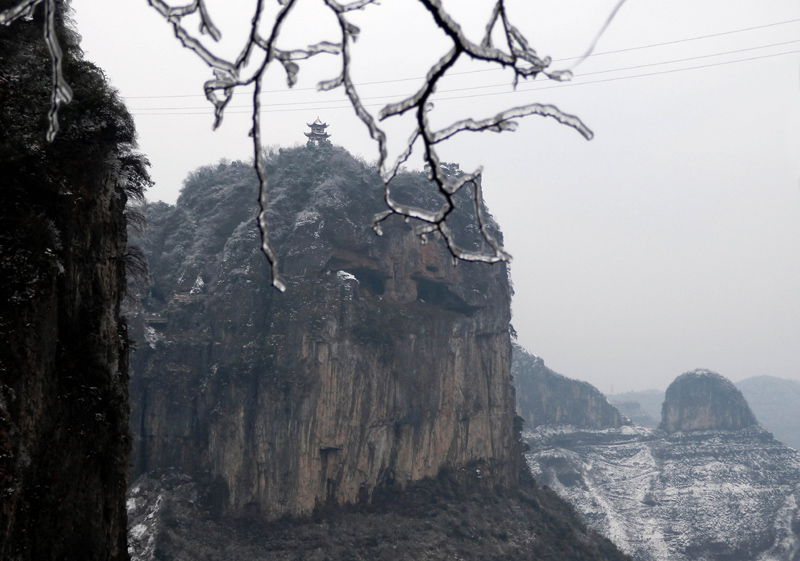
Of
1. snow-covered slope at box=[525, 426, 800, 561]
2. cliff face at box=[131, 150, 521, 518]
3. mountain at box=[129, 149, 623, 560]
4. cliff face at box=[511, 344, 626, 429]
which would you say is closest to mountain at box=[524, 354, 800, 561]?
snow-covered slope at box=[525, 426, 800, 561]

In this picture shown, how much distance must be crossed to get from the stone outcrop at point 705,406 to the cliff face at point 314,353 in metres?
42.6

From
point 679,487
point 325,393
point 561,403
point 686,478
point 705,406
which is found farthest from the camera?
point 561,403

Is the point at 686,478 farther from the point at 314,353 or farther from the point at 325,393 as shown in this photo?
the point at 314,353

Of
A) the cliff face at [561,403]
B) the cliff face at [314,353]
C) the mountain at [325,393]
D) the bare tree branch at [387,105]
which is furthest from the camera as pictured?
the cliff face at [561,403]

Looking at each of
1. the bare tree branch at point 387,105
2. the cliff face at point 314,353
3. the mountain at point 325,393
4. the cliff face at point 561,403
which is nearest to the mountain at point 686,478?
the cliff face at point 561,403

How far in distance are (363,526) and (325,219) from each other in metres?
15.7

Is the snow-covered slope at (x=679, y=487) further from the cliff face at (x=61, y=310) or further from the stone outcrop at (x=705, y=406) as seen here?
the cliff face at (x=61, y=310)

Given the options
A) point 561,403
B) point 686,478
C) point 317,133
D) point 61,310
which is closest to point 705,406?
point 686,478

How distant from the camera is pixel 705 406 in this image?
70750 millimetres

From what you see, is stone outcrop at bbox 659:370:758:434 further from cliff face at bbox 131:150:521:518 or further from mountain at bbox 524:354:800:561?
cliff face at bbox 131:150:521:518

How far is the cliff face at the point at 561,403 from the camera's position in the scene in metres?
76.7

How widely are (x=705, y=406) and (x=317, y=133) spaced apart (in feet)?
181

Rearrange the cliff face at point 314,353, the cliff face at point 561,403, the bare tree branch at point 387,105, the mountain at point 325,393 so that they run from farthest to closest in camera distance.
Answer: the cliff face at point 561,403
the cliff face at point 314,353
the mountain at point 325,393
the bare tree branch at point 387,105

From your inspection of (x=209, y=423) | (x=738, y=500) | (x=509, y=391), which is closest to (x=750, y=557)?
(x=738, y=500)
